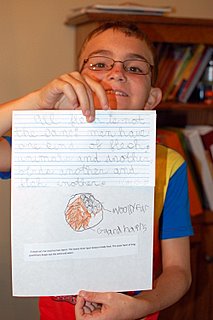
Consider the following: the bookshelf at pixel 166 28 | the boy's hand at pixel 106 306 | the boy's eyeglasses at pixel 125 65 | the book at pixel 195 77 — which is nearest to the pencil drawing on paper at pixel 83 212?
the boy's hand at pixel 106 306

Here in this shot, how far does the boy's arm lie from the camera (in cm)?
92

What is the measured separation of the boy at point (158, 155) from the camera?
0.98 meters

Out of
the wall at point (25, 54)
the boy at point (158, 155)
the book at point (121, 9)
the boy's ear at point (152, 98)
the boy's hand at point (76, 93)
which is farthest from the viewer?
the wall at point (25, 54)

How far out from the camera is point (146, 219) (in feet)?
3.06

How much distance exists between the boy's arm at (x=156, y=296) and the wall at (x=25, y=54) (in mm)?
1083

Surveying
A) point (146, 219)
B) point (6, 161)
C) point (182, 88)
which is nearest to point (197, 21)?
point (182, 88)

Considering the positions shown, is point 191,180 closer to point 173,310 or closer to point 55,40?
point 173,310

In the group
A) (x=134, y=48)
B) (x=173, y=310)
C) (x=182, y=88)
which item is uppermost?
(x=182, y=88)

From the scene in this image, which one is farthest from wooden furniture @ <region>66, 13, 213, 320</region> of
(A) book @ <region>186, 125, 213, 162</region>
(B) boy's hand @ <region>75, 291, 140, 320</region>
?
(B) boy's hand @ <region>75, 291, 140, 320</region>

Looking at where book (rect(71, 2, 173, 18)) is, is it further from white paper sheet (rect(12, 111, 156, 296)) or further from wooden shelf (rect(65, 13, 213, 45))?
white paper sheet (rect(12, 111, 156, 296))

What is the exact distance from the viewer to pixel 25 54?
82.1 inches

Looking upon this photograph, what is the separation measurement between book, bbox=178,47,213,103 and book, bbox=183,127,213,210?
152 millimetres

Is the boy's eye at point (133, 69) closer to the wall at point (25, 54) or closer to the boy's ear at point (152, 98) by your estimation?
the boy's ear at point (152, 98)

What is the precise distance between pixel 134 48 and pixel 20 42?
3.17 feet
